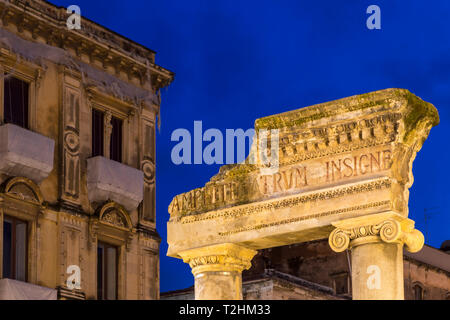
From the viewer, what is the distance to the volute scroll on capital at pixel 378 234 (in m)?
11.6

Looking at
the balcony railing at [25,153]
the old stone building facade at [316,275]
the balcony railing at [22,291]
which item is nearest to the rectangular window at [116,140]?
the balcony railing at [25,153]

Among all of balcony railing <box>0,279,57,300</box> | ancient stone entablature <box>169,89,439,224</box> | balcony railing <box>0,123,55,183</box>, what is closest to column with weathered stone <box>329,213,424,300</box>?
ancient stone entablature <box>169,89,439,224</box>

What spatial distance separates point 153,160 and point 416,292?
16607 mm

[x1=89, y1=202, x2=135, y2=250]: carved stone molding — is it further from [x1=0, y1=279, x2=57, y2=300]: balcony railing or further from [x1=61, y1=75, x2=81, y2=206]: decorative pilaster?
[x1=0, y1=279, x2=57, y2=300]: balcony railing

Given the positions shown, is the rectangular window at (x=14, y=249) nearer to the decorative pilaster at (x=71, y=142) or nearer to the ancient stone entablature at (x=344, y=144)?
the decorative pilaster at (x=71, y=142)

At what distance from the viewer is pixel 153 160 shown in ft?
101

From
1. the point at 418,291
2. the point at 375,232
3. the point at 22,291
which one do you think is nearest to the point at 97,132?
the point at 22,291

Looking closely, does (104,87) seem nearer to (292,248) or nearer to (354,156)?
(292,248)

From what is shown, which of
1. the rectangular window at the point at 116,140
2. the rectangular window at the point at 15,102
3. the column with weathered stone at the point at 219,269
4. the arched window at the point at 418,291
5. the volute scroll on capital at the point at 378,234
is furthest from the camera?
the arched window at the point at 418,291

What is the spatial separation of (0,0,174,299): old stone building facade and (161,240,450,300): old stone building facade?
280 inches

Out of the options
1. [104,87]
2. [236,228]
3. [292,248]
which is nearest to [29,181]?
[104,87]

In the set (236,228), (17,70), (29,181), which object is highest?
(17,70)

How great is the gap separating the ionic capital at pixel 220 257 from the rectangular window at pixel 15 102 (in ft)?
47.4

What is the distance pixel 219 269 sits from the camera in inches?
506
